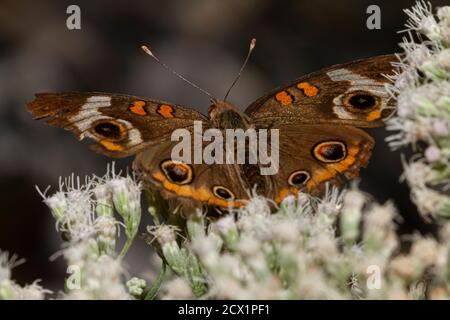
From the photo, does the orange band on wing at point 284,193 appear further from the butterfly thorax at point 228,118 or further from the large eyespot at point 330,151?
the butterfly thorax at point 228,118

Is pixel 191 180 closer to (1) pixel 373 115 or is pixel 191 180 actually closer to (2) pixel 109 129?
(2) pixel 109 129

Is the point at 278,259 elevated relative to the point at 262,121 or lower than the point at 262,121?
lower

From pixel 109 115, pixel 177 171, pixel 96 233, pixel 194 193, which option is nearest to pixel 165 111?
pixel 109 115

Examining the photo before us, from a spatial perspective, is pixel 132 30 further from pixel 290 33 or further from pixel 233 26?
pixel 290 33

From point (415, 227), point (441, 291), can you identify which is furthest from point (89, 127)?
point (415, 227)

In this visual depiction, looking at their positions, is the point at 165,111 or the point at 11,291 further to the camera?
the point at 165,111

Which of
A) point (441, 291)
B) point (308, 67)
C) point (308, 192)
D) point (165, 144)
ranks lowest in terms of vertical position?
point (441, 291)
